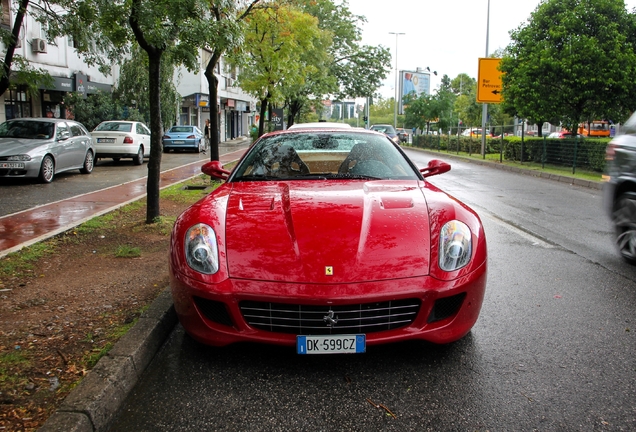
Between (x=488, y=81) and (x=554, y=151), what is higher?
(x=488, y=81)

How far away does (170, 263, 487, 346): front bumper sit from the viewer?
9.50 feet

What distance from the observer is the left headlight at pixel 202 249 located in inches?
122

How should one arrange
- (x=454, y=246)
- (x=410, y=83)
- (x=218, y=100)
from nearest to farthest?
(x=454, y=246)
(x=218, y=100)
(x=410, y=83)

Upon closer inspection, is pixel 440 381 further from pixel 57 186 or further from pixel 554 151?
pixel 554 151

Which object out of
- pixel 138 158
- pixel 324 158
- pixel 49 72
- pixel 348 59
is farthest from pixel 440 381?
pixel 348 59

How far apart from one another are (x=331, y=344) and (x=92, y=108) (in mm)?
23128

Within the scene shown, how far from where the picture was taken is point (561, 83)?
18250mm

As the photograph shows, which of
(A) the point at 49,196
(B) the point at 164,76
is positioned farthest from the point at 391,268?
(B) the point at 164,76

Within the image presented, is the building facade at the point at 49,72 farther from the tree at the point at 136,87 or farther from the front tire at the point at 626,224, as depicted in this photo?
A: the front tire at the point at 626,224

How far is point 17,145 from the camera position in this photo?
12359 mm

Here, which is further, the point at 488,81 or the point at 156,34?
the point at 488,81

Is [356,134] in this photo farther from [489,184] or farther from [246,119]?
[246,119]

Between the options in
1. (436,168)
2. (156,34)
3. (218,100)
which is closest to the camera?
(436,168)

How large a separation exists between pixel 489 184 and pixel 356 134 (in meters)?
10.4
